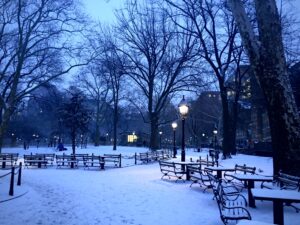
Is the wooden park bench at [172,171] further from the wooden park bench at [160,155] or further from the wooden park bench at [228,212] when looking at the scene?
the wooden park bench at [160,155]

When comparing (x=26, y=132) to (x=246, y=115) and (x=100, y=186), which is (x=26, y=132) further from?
(x=100, y=186)

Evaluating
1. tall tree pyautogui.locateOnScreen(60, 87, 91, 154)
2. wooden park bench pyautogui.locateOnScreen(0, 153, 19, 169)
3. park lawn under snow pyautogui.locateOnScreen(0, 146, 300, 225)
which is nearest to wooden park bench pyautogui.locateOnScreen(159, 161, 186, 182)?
park lawn under snow pyautogui.locateOnScreen(0, 146, 300, 225)

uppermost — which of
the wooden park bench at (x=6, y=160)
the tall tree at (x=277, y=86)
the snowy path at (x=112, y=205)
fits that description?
the tall tree at (x=277, y=86)

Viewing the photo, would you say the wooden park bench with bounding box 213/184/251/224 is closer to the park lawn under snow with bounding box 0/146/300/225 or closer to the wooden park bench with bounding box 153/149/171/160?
the park lawn under snow with bounding box 0/146/300/225

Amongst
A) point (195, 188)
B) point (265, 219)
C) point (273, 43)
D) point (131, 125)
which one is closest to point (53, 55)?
point (195, 188)

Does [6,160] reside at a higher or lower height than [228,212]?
higher

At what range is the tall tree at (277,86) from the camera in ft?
37.3

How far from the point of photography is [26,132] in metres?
74.9

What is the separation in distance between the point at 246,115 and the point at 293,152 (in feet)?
193

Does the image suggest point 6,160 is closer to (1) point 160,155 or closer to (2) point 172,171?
(2) point 172,171

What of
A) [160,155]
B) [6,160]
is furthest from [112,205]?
[160,155]


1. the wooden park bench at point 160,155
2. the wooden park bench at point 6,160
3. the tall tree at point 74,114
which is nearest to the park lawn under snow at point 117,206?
the wooden park bench at point 6,160

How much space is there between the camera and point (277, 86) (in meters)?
11.5

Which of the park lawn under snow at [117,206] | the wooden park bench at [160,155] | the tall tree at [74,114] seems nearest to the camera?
the park lawn under snow at [117,206]
